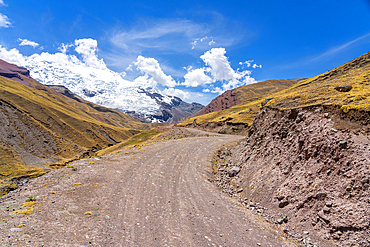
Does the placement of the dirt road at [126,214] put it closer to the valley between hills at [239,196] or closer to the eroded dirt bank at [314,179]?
the valley between hills at [239,196]

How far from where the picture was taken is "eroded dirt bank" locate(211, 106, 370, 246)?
7254 millimetres

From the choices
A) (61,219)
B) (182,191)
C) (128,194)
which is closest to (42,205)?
(61,219)

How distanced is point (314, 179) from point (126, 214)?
1118cm

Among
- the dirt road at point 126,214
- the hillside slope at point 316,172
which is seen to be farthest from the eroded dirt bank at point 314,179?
the dirt road at point 126,214

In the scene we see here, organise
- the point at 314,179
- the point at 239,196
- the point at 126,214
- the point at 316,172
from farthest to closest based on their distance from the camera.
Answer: the point at 239,196
the point at 316,172
the point at 314,179
the point at 126,214

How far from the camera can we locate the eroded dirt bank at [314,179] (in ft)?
23.8

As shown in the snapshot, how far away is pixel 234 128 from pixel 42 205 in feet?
154

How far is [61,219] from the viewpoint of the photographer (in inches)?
303

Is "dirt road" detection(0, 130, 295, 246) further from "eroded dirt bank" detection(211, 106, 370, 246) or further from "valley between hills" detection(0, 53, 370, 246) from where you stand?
"eroded dirt bank" detection(211, 106, 370, 246)

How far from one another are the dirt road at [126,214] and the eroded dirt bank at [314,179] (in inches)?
61.7

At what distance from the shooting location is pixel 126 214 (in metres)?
9.20

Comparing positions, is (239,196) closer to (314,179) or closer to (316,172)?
(314,179)

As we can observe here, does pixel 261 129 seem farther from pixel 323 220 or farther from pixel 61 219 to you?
pixel 61 219

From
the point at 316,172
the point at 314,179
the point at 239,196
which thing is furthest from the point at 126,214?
the point at 316,172
